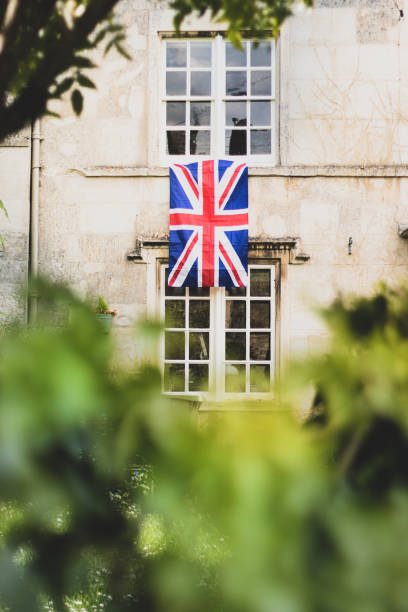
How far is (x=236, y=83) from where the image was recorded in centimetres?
700

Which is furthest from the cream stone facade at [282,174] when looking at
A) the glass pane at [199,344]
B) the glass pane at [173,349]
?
the glass pane at [199,344]

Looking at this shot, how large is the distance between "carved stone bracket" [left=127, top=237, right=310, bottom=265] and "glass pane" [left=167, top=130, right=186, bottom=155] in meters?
1.15

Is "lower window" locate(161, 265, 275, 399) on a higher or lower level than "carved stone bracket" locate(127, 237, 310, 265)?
lower

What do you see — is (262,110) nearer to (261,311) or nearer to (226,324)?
(261,311)

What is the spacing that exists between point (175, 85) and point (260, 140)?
1.25 m

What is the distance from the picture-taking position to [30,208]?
6.85m

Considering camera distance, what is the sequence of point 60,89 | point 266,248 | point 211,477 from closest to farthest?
1. point 211,477
2. point 60,89
3. point 266,248

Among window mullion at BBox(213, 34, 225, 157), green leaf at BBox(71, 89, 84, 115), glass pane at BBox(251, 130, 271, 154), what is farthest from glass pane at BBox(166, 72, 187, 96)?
green leaf at BBox(71, 89, 84, 115)

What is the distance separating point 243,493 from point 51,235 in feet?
21.9

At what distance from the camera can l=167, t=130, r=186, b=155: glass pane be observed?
7008mm

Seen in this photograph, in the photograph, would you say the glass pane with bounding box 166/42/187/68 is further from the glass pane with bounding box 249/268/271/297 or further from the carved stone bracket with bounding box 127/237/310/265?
the glass pane with bounding box 249/268/271/297

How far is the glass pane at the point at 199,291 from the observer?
688cm

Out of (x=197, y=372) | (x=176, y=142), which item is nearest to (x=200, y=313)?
(x=197, y=372)

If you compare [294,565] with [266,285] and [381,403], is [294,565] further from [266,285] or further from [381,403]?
[266,285]
